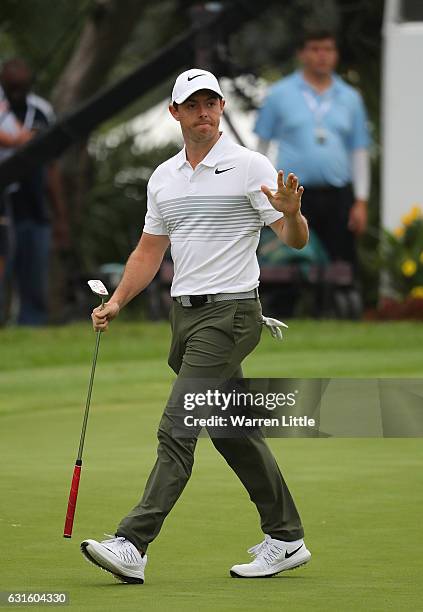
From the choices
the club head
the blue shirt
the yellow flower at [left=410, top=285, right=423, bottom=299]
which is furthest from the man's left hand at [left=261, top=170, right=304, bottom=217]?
the yellow flower at [left=410, top=285, right=423, bottom=299]

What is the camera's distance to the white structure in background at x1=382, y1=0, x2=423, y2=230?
736 inches

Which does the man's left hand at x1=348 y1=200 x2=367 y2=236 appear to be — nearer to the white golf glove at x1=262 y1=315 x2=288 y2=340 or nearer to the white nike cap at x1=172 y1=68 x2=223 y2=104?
the white golf glove at x1=262 y1=315 x2=288 y2=340

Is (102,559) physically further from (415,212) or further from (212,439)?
(415,212)

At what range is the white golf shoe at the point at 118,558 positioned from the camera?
20.8 feet

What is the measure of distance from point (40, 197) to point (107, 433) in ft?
22.8

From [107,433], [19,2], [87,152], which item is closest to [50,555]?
[107,433]

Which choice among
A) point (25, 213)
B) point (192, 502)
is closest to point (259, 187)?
point (192, 502)

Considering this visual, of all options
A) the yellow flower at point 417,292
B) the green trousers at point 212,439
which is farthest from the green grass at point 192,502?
the yellow flower at point 417,292

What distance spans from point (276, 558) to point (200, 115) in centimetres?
157

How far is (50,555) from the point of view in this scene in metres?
6.87

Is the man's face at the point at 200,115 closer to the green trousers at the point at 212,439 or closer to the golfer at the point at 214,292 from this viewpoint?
the golfer at the point at 214,292

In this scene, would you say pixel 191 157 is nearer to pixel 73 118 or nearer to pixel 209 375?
pixel 209 375

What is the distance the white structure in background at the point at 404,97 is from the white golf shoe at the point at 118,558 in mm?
12513

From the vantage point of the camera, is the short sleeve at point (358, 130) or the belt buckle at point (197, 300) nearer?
the belt buckle at point (197, 300)
